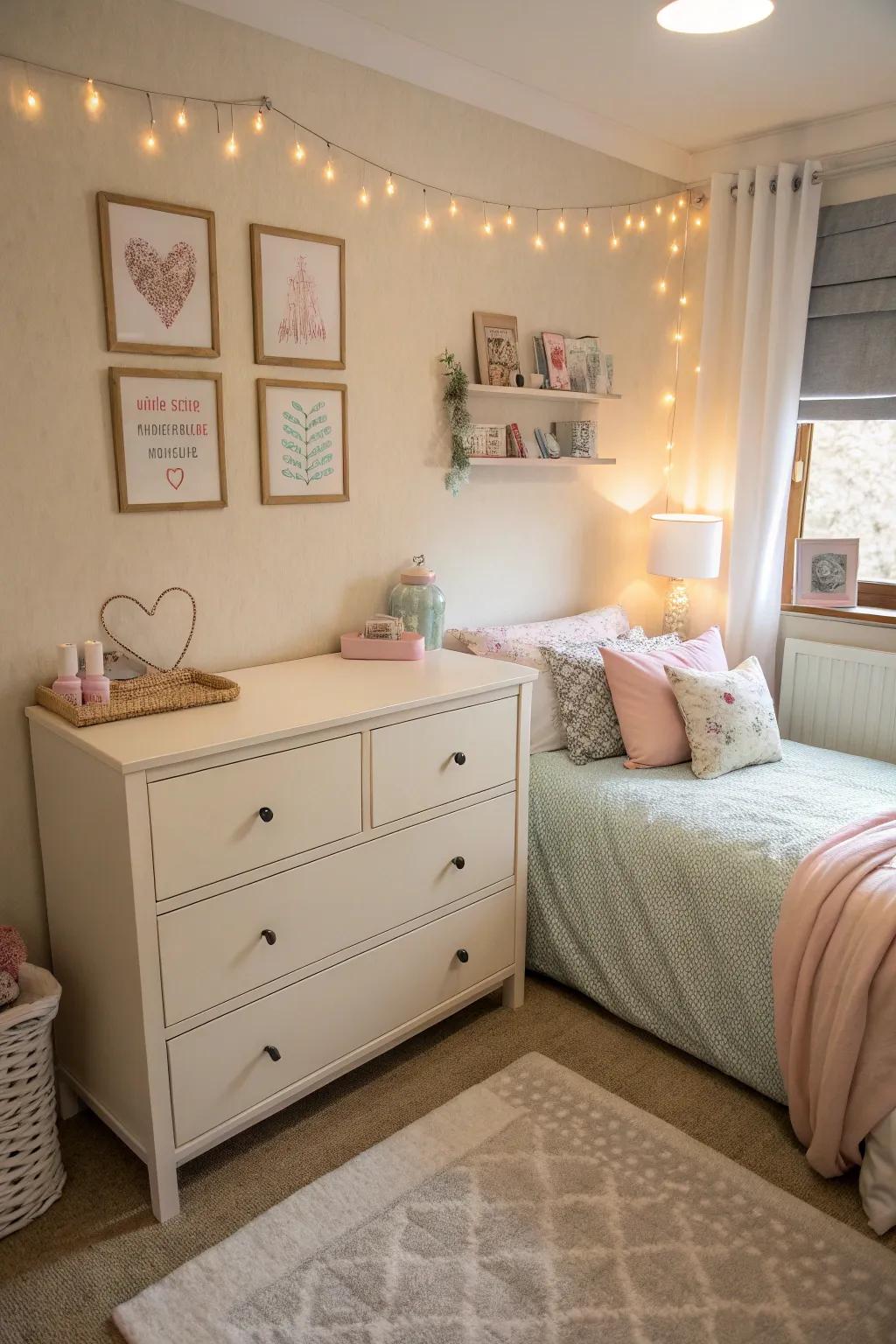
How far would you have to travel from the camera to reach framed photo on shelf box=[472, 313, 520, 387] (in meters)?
2.82

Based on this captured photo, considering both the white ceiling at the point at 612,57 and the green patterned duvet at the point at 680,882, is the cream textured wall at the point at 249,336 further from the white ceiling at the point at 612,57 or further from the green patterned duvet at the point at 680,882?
the green patterned duvet at the point at 680,882

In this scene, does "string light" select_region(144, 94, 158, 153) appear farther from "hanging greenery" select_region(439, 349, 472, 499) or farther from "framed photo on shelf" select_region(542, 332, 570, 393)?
"framed photo on shelf" select_region(542, 332, 570, 393)

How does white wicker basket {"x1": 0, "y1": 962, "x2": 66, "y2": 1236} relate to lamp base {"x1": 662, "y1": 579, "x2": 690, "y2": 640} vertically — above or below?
below

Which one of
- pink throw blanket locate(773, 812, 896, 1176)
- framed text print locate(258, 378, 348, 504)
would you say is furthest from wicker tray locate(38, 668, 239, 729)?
pink throw blanket locate(773, 812, 896, 1176)

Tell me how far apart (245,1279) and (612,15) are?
289cm

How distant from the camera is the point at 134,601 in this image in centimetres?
219

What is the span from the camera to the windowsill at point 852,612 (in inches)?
128

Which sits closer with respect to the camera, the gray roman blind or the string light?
the string light

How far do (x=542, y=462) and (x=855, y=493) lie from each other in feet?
4.05

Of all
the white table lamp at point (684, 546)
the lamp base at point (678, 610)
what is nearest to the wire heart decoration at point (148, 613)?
the white table lamp at point (684, 546)

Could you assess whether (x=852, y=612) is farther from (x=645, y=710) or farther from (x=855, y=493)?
(x=645, y=710)

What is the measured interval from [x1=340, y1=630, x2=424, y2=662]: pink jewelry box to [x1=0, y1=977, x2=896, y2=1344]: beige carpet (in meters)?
0.99

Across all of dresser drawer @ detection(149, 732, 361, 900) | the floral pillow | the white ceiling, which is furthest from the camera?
the floral pillow

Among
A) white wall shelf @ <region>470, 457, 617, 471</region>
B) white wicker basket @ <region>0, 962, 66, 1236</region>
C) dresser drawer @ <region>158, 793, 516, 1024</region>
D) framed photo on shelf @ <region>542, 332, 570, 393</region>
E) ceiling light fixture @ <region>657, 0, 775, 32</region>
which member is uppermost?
ceiling light fixture @ <region>657, 0, 775, 32</region>
